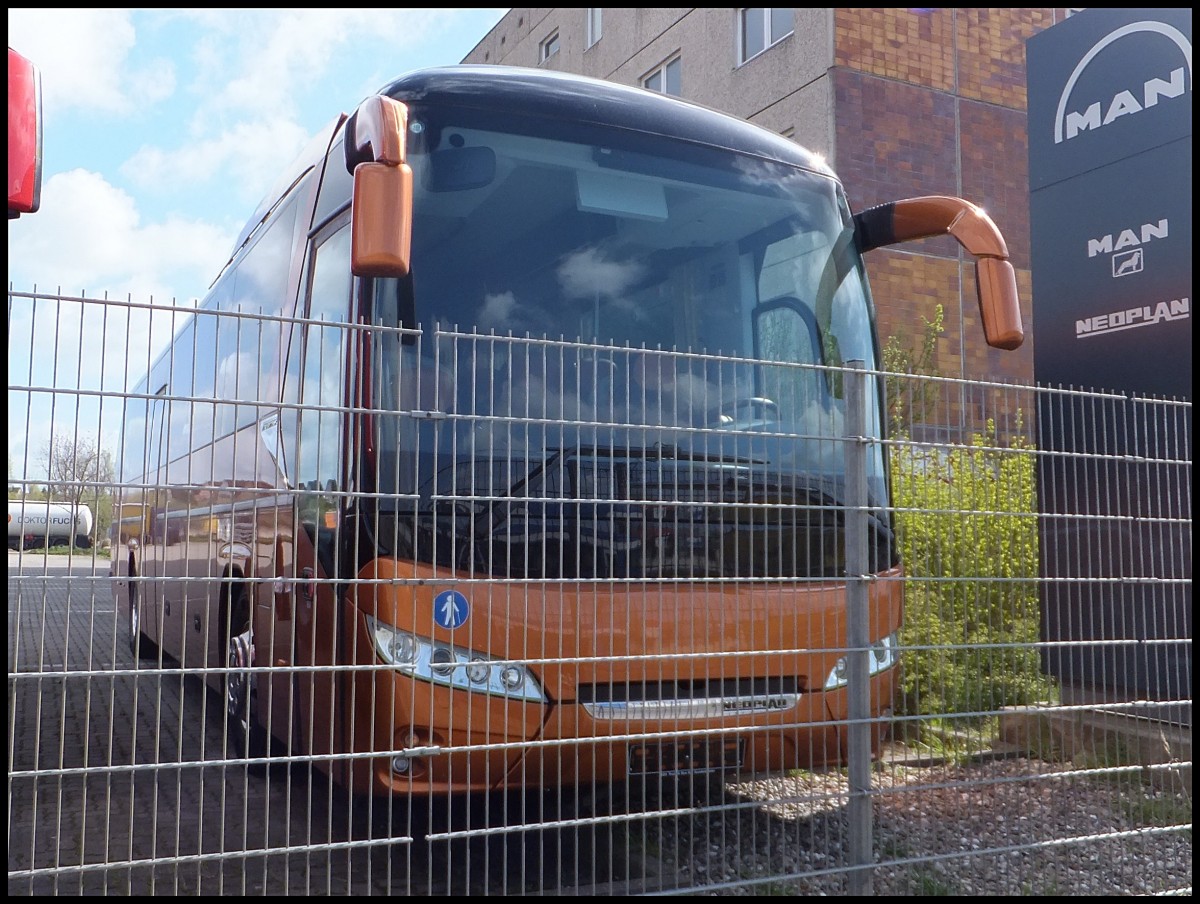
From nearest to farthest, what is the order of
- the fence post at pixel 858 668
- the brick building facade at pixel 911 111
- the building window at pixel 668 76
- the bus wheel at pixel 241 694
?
the fence post at pixel 858 668
the bus wheel at pixel 241 694
the brick building facade at pixel 911 111
the building window at pixel 668 76

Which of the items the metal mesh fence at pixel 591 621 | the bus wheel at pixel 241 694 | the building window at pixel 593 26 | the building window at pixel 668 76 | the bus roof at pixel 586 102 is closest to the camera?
the metal mesh fence at pixel 591 621

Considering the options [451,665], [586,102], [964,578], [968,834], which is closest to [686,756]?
[451,665]

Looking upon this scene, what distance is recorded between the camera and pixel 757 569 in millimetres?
4230

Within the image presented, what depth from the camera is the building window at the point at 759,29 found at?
18422 mm

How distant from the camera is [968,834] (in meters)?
5.13

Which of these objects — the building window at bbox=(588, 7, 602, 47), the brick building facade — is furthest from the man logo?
the building window at bbox=(588, 7, 602, 47)

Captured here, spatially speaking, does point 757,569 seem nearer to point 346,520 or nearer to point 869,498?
point 869,498

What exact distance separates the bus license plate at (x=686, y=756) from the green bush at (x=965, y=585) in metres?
0.82

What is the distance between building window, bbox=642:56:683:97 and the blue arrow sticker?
19023 mm

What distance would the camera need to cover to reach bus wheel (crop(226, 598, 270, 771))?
15.1 ft

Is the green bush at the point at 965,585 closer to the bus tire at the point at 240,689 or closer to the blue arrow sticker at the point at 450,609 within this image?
the blue arrow sticker at the point at 450,609

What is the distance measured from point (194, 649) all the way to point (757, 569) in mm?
2919

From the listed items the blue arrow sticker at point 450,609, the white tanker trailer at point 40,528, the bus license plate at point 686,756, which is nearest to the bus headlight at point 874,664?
the bus license plate at point 686,756

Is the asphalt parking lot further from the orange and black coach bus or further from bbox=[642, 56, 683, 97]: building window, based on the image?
bbox=[642, 56, 683, 97]: building window
